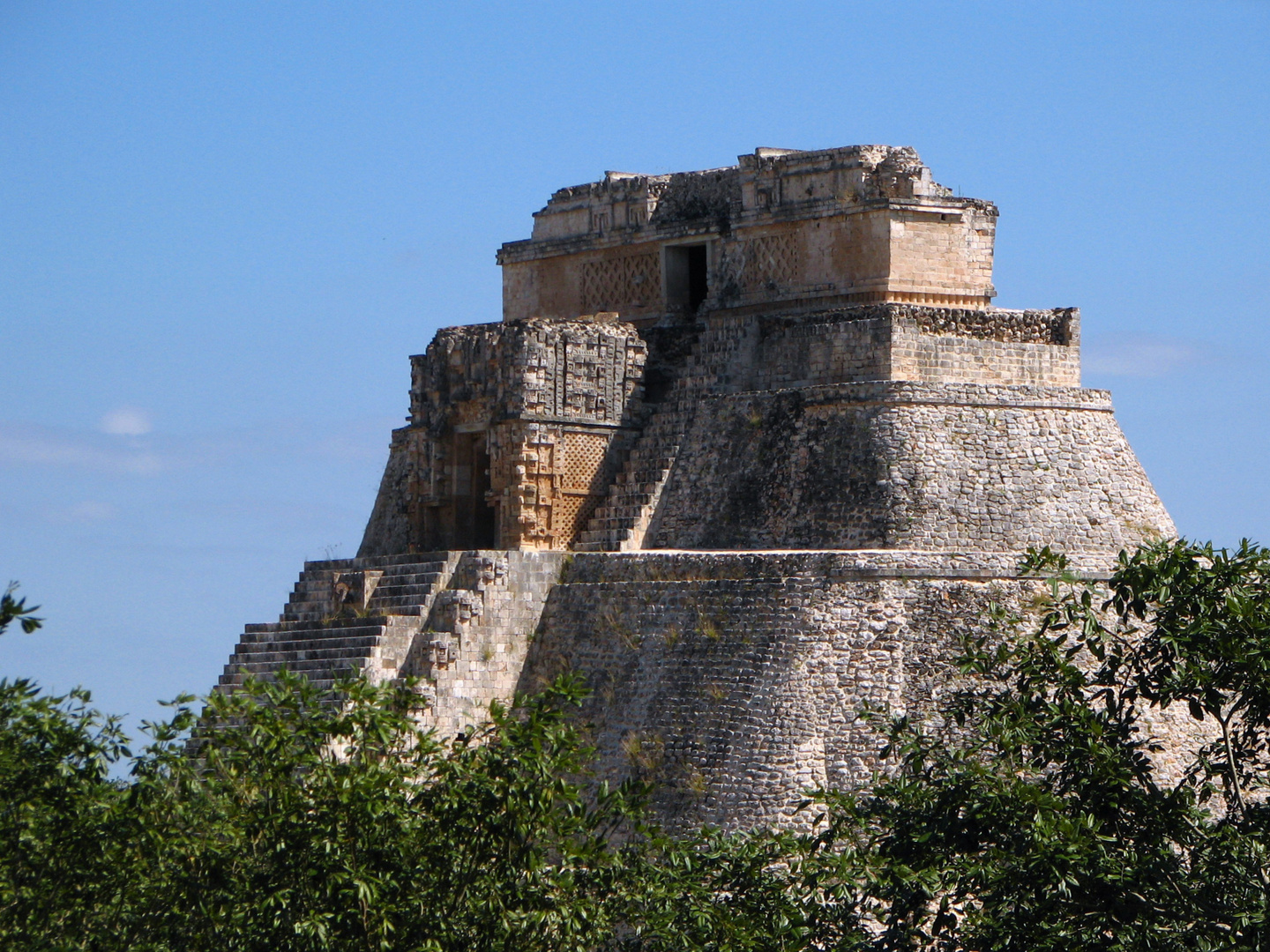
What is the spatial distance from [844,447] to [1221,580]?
31.7 ft

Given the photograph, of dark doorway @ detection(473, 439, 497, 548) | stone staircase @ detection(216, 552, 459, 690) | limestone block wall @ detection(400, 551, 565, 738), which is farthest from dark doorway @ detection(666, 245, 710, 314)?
stone staircase @ detection(216, 552, 459, 690)

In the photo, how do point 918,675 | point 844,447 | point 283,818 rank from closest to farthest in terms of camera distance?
point 283,818
point 918,675
point 844,447

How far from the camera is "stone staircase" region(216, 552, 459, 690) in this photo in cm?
3173

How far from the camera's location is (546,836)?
71.8 ft

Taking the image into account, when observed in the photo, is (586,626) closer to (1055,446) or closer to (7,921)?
(1055,446)

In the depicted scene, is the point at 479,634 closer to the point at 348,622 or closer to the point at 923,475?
the point at 348,622

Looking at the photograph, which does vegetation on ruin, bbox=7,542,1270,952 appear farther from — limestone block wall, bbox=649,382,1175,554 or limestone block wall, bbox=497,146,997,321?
limestone block wall, bbox=497,146,997,321

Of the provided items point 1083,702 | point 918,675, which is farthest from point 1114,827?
point 918,675

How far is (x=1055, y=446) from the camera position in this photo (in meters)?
31.9

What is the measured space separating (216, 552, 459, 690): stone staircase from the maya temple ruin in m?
0.05

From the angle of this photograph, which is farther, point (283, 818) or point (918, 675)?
point (918, 675)

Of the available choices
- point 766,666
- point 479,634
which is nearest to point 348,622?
point 479,634

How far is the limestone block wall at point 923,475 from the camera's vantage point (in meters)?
31.0

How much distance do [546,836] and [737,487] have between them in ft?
37.0
